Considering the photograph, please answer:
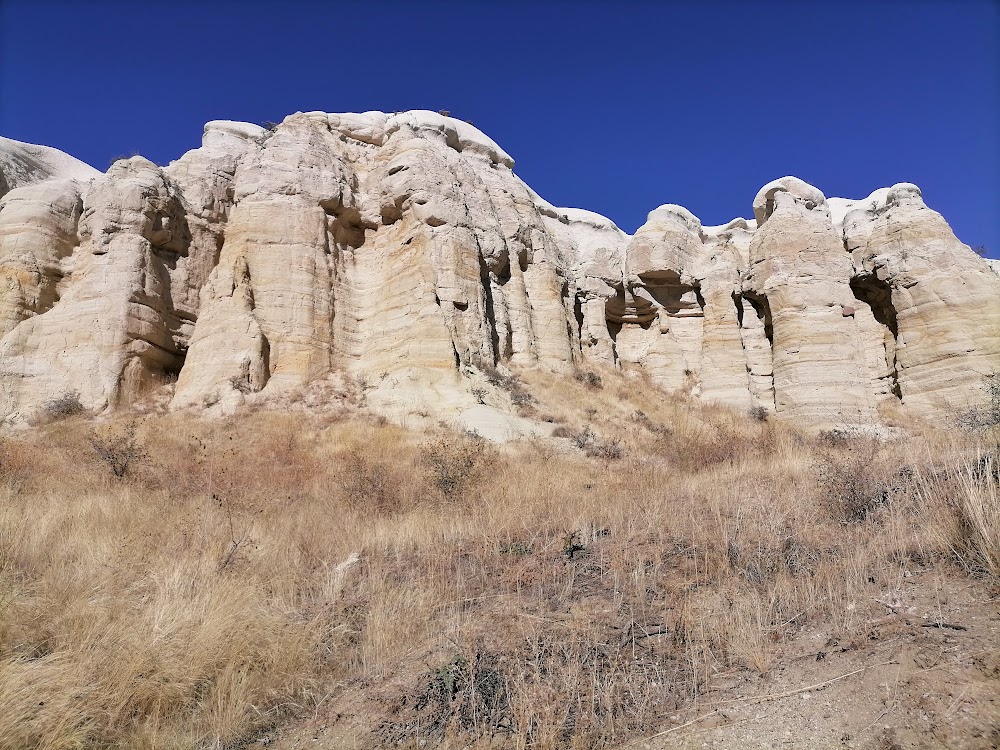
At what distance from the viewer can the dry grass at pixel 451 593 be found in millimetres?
3049

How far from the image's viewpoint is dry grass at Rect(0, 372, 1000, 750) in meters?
3.05

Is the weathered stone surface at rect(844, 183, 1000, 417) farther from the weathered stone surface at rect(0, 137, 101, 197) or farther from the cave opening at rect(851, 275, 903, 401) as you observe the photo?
the weathered stone surface at rect(0, 137, 101, 197)

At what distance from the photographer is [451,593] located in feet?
15.2

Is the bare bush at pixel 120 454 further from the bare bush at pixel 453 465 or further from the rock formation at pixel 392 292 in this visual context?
the bare bush at pixel 453 465

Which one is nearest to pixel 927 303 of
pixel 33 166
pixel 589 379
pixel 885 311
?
pixel 885 311

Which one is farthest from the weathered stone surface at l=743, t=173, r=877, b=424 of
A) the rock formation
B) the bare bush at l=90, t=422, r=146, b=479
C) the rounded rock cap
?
the bare bush at l=90, t=422, r=146, b=479

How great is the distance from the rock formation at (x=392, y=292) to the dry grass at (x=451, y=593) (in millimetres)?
8480

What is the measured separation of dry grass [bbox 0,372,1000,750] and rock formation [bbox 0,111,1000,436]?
848 cm

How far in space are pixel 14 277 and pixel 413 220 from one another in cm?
1332

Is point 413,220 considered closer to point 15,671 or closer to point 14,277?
point 14,277

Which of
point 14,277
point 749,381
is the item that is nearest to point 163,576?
point 14,277

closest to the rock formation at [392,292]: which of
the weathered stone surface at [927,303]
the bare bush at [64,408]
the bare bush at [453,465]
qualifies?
the weathered stone surface at [927,303]

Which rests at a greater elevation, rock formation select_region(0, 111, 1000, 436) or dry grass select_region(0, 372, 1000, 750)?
rock formation select_region(0, 111, 1000, 436)

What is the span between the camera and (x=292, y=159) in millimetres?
21828
